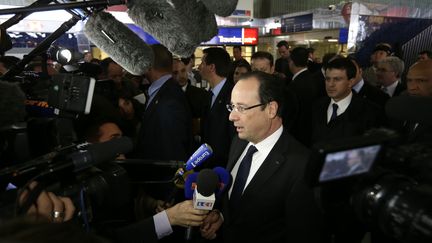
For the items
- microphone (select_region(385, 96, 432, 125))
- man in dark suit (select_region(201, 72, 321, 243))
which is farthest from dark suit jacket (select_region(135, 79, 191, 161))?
microphone (select_region(385, 96, 432, 125))

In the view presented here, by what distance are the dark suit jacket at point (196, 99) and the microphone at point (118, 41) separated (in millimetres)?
2422

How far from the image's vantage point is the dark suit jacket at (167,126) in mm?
2186

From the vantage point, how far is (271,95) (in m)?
1.55

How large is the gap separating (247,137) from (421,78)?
5.85 feet

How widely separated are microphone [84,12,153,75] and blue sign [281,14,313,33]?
831 cm

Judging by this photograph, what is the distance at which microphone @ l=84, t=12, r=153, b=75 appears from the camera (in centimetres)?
116

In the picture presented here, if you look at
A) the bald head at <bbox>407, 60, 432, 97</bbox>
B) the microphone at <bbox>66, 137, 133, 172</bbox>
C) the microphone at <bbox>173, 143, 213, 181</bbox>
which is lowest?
the microphone at <bbox>173, 143, 213, 181</bbox>

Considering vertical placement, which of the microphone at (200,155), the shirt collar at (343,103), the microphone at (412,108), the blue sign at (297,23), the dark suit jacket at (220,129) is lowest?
the dark suit jacket at (220,129)

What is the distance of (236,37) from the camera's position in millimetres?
8094

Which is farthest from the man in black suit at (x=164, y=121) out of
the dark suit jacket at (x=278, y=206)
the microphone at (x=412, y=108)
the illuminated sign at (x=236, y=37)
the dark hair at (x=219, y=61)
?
the illuminated sign at (x=236, y=37)

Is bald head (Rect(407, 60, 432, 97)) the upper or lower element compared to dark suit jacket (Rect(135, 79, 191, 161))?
upper

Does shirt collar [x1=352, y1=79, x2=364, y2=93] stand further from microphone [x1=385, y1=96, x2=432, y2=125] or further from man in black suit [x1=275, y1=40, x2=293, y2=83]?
microphone [x1=385, y1=96, x2=432, y2=125]

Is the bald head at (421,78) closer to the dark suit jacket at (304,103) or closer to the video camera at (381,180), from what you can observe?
the dark suit jacket at (304,103)

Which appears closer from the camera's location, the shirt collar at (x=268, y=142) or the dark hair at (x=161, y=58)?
the shirt collar at (x=268, y=142)
